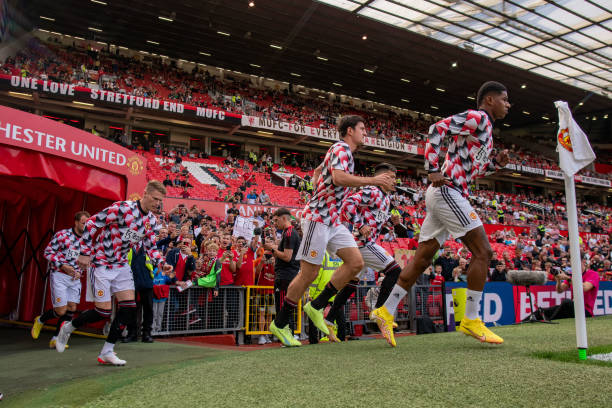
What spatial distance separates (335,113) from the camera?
3475cm

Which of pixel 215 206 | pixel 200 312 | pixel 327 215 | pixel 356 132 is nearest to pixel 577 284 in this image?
pixel 327 215

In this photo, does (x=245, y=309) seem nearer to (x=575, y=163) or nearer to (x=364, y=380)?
(x=364, y=380)

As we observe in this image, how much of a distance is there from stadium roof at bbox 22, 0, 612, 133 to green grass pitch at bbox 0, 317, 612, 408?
20842mm

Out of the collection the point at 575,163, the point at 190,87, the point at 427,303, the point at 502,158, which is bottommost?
the point at 427,303

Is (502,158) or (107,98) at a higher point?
(107,98)

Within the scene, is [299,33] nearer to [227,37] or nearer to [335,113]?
[227,37]

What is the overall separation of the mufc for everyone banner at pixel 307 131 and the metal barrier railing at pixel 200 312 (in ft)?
71.7

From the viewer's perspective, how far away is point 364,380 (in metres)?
2.36

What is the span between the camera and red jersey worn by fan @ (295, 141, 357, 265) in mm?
4078

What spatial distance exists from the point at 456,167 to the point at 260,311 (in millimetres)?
4609

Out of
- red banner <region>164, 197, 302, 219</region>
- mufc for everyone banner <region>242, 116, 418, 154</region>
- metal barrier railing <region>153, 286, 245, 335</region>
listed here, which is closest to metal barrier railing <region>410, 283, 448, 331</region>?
metal barrier railing <region>153, 286, 245, 335</region>

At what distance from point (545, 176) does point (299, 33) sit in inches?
1090

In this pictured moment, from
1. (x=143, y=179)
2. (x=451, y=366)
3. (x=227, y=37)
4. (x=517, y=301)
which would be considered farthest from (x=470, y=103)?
(x=451, y=366)

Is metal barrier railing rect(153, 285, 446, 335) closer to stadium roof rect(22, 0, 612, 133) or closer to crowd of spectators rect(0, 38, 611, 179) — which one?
stadium roof rect(22, 0, 612, 133)
